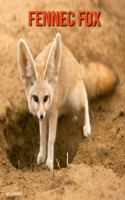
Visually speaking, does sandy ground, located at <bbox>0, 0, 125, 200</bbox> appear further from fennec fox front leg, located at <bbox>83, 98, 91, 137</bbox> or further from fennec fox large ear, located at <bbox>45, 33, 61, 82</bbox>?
fennec fox large ear, located at <bbox>45, 33, 61, 82</bbox>

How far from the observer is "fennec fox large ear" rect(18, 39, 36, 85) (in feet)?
9.11

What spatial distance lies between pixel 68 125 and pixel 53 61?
1710 millimetres

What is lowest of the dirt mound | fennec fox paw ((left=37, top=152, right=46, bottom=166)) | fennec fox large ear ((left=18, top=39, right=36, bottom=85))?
fennec fox paw ((left=37, top=152, right=46, bottom=166))

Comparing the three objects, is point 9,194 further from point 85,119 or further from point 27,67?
point 85,119

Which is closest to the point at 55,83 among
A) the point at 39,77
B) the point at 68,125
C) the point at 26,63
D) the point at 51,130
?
the point at 39,77

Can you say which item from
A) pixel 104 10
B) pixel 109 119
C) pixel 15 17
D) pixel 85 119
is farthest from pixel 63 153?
pixel 104 10

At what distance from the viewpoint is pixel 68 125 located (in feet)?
14.6

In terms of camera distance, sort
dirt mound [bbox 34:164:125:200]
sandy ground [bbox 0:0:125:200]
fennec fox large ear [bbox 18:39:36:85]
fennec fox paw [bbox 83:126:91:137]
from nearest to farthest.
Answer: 1. dirt mound [bbox 34:164:125:200]
2. sandy ground [bbox 0:0:125:200]
3. fennec fox large ear [bbox 18:39:36:85]
4. fennec fox paw [bbox 83:126:91:137]

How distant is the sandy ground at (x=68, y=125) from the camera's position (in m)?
2.60

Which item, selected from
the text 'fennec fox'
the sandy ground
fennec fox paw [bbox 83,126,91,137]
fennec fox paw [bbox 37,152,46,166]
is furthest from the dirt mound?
fennec fox paw [bbox 83,126,91,137]

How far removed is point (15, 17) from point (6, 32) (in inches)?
14.9

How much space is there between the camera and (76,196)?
7.82ft

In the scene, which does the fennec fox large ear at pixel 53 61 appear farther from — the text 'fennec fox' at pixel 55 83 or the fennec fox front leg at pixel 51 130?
the fennec fox front leg at pixel 51 130

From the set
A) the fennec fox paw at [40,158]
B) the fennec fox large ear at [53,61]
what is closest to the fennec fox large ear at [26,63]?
the fennec fox large ear at [53,61]
